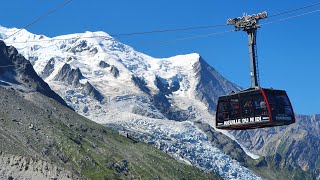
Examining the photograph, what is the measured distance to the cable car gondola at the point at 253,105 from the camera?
5659 centimetres

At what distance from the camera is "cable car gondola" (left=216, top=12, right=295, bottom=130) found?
2228 inches

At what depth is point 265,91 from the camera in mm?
60125

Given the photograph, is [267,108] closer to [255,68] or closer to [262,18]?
[255,68]

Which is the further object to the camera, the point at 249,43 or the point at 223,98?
the point at 223,98

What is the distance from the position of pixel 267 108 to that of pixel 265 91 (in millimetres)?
1695

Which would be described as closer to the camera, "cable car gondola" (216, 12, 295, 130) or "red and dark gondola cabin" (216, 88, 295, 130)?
"cable car gondola" (216, 12, 295, 130)

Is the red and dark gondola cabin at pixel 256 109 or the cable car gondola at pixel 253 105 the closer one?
the cable car gondola at pixel 253 105

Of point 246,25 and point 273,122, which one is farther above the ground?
point 246,25

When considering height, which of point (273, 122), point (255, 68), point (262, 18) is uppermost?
point (262, 18)

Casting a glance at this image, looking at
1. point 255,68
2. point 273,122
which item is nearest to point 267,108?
point 273,122

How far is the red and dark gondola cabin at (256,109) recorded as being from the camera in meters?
60.3

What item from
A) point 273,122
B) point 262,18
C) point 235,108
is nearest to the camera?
point 262,18

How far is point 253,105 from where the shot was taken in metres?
61.0

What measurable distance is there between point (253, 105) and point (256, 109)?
20.0 inches
